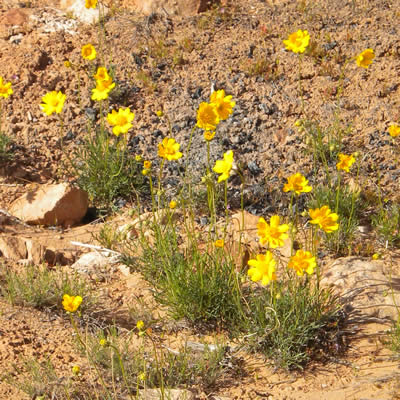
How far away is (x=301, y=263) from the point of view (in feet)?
10.3

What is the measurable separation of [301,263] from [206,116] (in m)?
1.05

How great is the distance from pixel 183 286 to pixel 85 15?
4.13 metres

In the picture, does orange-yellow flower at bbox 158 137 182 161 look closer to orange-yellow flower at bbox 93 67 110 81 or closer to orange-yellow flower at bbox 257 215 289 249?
orange-yellow flower at bbox 257 215 289 249

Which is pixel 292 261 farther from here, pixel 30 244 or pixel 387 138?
pixel 387 138

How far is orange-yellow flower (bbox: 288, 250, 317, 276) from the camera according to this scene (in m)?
3.13

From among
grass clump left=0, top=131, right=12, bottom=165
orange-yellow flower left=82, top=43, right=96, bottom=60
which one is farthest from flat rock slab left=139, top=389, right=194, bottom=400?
grass clump left=0, top=131, right=12, bottom=165

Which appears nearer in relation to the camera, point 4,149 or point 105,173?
point 105,173

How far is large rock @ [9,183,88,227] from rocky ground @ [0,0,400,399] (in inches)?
4.1

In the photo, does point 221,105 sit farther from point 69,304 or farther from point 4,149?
point 4,149

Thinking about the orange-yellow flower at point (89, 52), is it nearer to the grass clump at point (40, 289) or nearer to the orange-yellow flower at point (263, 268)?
the grass clump at point (40, 289)

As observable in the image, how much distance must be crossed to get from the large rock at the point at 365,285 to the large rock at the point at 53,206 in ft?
7.04

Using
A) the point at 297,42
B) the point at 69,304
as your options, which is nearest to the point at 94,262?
the point at 69,304

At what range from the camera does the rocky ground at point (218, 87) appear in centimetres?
508

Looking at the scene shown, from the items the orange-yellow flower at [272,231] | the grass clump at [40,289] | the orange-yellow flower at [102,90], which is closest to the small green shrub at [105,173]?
the orange-yellow flower at [102,90]
